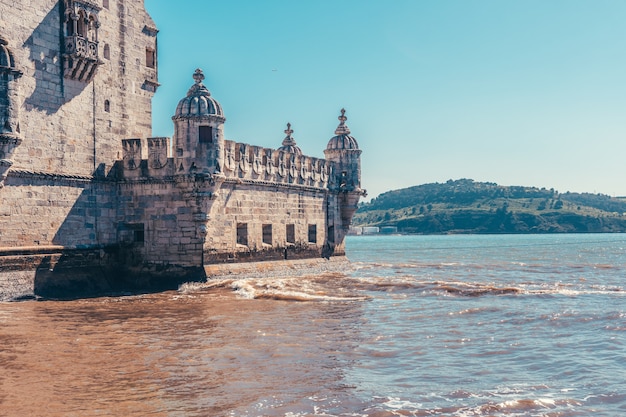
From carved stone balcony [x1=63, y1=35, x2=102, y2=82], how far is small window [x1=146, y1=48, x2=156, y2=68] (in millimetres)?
3155

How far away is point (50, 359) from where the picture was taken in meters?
10.9

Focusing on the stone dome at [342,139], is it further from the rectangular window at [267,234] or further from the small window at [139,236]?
the small window at [139,236]

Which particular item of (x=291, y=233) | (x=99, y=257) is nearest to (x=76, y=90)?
(x=99, y=257)

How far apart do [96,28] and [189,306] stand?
29.5 feet

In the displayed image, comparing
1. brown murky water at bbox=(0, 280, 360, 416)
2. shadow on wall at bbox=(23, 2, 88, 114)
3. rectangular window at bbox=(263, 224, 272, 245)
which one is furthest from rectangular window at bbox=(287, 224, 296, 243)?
shadow on wall at bbox=(23, 2, 88, 114)

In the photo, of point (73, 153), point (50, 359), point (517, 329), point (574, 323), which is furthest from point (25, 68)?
point (574, 323)

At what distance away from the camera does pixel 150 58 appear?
22.9 m

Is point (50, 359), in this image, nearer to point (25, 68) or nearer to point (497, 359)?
point (497, 359)

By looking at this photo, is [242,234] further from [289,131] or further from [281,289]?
[289,131]

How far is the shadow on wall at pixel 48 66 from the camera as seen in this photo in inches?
717

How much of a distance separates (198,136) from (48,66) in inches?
180

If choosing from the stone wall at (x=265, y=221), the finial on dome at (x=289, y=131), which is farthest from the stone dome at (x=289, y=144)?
the stone wall at (x=265, y=221)

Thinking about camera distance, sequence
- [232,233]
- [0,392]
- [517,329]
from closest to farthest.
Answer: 1. [0,392]
2. [517,329]
3. [232,233]

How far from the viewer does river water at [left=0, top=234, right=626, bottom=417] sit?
864cm
